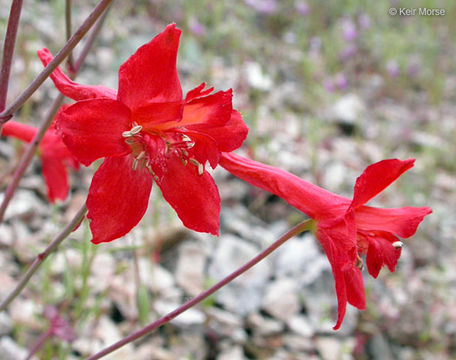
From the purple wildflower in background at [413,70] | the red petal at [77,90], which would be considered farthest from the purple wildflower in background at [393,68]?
the red petal at [77,90]

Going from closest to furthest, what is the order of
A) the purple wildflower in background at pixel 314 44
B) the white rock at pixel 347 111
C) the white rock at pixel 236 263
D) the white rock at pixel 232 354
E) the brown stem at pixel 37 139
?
the brown stem at pixel 37 139 < the white rock at pixel 232 354 < the white rock at pixel 236 263 < the white rock at pixel 347 111 < the purple wildflower in background at pixel 314 44

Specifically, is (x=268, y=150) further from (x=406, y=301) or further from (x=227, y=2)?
(x=227, y=2)

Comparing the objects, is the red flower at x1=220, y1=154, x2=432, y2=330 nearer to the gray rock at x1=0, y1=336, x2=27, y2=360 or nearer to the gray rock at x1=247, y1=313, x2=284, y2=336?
the gray rock at x1=0, y1=336, x2=27, y2=360

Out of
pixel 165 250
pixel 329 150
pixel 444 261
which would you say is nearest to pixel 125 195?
pixel 165 250

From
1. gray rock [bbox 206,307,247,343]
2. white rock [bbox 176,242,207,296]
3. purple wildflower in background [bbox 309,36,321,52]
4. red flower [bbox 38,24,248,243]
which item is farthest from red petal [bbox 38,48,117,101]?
purple wildflower in background [bbox 309,36,321,52]

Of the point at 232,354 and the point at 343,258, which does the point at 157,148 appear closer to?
the point at 343,258

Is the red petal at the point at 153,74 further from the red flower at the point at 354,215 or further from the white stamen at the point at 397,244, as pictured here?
the white stamen at the point at 397,244
